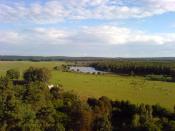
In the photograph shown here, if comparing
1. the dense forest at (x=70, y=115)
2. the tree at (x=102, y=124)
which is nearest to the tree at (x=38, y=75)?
the dense forest at (x=70, y=115)

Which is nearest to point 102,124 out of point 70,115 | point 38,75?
point 70,115

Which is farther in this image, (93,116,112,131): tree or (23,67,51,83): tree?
(23,67,51,83): tree

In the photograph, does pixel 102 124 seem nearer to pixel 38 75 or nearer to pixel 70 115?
pixel 70 115

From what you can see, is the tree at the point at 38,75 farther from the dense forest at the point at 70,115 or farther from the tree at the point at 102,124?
the tree at the point at 102,124

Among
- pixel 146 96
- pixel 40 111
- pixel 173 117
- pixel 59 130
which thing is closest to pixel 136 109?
pixel 173 117

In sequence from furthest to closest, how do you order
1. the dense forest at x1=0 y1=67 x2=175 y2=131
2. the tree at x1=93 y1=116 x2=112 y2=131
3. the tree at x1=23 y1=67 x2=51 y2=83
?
1. the tree at x1=23 y1=67 x2=51 y2=83
2. the tree at x1=93 y1=116 x2=112 y2=131
3. the dense forest at x1=0 y1=67 x2=175 y2=131

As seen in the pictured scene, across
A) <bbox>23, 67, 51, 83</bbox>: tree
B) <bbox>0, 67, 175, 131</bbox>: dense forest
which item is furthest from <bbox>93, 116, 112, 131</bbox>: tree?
<bbox>23, 67, 51, 83</bbox>: tree

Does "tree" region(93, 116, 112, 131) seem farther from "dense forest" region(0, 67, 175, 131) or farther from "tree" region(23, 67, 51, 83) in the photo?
"tree" region(23, 67, 51, 83)

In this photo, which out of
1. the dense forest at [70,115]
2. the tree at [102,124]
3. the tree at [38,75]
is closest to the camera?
the dense forest at [70,115]

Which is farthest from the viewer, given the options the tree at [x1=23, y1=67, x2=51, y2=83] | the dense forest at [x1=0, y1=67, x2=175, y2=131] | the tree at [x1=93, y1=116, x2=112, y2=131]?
the tree at [x1=23, y1=67, x2=51, y2=83]

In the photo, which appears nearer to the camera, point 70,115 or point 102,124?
point 102,124

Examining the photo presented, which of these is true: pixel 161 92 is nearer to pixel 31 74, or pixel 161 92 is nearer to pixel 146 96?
pixel 146 96
